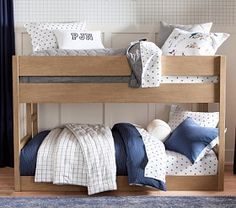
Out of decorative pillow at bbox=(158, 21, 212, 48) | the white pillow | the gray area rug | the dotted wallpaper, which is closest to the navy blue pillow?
the gray area rug

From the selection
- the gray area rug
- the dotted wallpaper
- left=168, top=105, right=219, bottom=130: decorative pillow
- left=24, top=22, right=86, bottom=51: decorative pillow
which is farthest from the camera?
the dotted wallpaper

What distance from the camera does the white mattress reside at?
2697 millimetres

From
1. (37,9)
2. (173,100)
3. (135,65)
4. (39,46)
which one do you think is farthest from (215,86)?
(37,9)

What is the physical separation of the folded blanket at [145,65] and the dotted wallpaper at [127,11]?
89 cm

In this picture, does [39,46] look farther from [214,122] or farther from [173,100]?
[214,122]

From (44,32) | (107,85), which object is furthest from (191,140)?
(44,32)

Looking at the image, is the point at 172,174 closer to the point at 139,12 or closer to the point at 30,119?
the point at 30,119

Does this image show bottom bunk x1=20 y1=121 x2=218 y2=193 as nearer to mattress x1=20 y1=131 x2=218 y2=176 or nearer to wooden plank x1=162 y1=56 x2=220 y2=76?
mattress x1=20 y1=131 x2=218 y2=176

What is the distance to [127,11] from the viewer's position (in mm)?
3391

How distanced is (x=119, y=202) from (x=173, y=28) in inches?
54.8

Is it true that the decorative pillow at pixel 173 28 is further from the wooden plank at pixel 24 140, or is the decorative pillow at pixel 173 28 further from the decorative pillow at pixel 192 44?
the wooden plank at pixel 24 140

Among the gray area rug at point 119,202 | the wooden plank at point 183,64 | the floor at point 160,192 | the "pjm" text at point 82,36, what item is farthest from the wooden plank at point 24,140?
the wooden plank at point 183,64

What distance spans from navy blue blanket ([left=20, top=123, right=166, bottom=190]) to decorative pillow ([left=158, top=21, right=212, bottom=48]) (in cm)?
81

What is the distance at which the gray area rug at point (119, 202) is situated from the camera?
2.41 m
